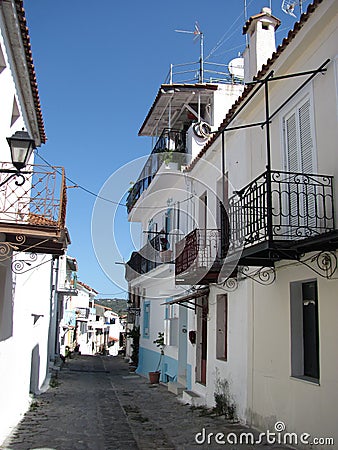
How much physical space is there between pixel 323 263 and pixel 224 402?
512cm

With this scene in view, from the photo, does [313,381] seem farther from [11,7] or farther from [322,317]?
[11,7]

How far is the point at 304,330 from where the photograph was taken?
819 cm

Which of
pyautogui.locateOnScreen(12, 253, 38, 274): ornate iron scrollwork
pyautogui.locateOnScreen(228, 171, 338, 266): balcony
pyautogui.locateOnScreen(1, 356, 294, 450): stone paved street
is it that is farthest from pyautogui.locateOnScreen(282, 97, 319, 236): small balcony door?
pyautogui.locateOnScreen(12, 253, 38, 274): ornate iron scrollwork

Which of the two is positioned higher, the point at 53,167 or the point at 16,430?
the point at 53,167

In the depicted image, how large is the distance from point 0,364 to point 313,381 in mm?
5576

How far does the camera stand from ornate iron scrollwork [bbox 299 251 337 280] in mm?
7008

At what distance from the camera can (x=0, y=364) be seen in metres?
8.82

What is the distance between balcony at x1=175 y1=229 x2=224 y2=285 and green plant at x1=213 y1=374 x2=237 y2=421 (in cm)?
250

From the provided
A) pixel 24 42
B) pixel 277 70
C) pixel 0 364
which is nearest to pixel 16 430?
pixel 0 364

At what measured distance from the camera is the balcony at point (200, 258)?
11.1 meters

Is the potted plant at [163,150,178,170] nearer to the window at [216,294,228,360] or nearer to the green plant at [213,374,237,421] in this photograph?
the window at [216,294,228,360]

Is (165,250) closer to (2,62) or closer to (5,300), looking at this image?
(5,300)

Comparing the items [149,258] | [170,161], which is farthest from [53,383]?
[170,161]

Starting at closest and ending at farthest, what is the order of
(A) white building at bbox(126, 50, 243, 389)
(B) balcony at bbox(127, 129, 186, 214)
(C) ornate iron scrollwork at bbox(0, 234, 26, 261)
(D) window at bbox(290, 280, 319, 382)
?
(C) ornate iron scrollwork at bbox(0, 234, 26, 261) < (D) window at bbox(290, 280, 319, 382) < (A) white building at bbox(126, 50, 243, 389) < (B) balcony at bbox(127, 129, 186, 214)
